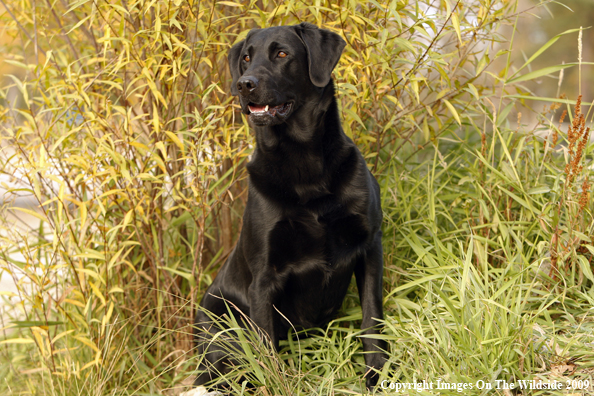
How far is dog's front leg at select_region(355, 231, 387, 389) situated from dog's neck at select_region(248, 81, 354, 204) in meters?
0.36

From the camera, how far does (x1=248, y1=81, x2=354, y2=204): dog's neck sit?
78.6 inches

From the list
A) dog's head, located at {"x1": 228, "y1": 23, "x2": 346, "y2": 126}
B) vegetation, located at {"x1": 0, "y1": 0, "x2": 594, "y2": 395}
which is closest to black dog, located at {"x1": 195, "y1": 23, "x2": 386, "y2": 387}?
dog's head, located at {"x1": 228, "y1": 23, "x2": 346, "y2": 126}

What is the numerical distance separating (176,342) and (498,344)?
1711 mm

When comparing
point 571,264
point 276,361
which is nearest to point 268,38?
point 276,361

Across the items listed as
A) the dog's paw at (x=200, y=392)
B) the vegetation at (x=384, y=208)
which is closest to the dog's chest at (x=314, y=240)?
the vegetation at (x=384, y=208)

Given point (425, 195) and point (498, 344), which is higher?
point (425, 195)

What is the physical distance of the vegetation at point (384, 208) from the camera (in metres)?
1.85

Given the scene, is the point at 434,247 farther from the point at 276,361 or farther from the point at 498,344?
the point at 276,361

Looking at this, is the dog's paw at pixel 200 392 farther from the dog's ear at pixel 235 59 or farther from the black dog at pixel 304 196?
the dog's ear at pixel 235 59

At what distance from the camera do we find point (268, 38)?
6.62 feet

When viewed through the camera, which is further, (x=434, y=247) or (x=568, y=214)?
(x=434, y=247)

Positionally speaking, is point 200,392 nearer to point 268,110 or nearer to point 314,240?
point 314,240

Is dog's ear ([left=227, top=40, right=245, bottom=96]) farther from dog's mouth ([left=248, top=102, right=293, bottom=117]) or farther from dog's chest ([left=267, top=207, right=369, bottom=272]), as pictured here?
dog's chest ([left=267, top=207, right=369, bottom=272])

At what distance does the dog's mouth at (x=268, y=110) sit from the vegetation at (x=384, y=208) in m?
0.34
